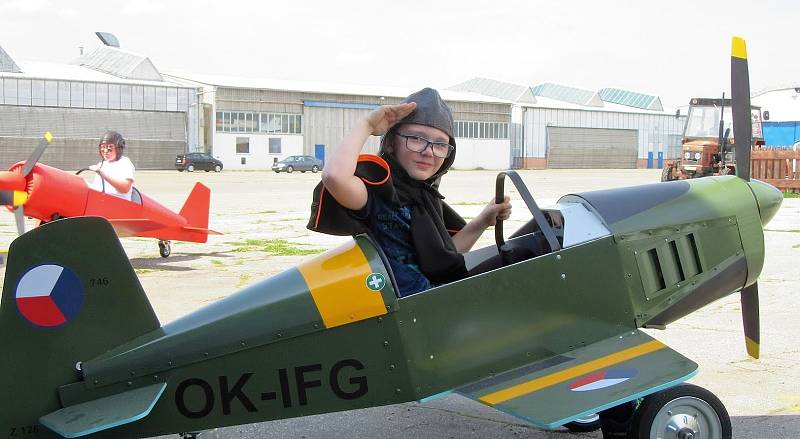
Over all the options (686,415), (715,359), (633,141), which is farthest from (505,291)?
(633,141)

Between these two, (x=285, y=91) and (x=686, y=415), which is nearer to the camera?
(x=686, y=415)

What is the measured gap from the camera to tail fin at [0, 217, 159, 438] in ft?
10.8

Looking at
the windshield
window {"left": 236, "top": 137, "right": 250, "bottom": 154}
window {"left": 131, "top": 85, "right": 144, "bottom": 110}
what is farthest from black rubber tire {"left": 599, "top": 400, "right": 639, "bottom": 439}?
window {"left": 236, "top": 137, "right": 250, "bottom": 154}

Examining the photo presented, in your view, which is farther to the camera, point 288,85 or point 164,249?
point 288,85

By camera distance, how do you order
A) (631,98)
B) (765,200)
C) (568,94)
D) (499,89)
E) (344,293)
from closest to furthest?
(344,293)
(765,200)
(499,89)
(568,94)
(631,98)

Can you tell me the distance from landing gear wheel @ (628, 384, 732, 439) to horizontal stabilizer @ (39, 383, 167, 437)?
213 centimetres

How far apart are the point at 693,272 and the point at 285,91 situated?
63.2m

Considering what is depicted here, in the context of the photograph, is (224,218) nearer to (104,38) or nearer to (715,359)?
(715,359)

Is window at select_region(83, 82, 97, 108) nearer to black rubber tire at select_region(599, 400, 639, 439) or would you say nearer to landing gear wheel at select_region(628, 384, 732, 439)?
black rubber tire at select_region(599, 400, 639, 439)

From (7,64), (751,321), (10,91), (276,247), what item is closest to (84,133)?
(10,91)

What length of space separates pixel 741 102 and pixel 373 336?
2.72m

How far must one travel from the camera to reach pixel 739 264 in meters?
4.34

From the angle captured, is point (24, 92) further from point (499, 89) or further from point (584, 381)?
point (584, 381)

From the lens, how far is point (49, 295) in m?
3.34
